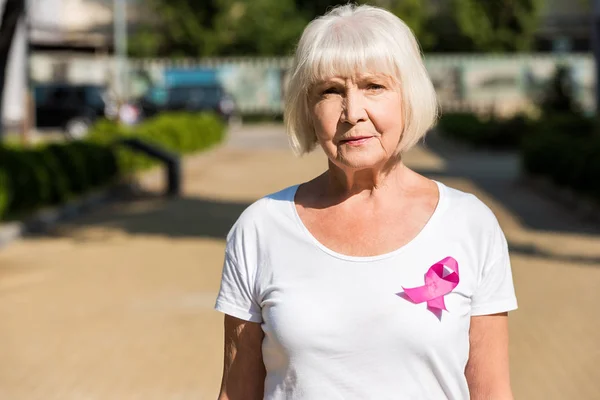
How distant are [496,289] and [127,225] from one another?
14.0m

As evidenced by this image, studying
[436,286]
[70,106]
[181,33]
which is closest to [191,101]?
[70,106]

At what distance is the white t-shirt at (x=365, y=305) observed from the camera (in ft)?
8.28

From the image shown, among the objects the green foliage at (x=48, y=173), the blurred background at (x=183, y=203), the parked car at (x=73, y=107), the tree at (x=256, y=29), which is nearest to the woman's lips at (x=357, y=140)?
the blurred background at (x=183, y=203)

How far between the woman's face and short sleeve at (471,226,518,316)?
0.30 metres

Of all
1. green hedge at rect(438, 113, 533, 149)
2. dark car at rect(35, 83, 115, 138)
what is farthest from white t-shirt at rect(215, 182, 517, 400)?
dark car at rect(35, 83, 115, 138)

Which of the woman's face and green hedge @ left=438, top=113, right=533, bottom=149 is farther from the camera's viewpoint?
green hedge @ left=438, top=113, right=533, bottom=149

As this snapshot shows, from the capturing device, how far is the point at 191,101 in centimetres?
5009

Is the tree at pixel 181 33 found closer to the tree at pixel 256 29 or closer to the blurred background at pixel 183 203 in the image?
the tree at pixel 256 29

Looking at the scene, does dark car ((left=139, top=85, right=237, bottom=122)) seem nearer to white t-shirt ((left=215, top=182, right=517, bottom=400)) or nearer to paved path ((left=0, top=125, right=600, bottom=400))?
paved path ((left=0, top=125, right=600, bottom=400))

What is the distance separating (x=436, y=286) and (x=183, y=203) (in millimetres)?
17042

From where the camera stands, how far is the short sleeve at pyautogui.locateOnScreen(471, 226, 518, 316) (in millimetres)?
2623

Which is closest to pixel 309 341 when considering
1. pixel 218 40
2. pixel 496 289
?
pixel 496 289

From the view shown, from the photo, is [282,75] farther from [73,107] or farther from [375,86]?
[375,86]

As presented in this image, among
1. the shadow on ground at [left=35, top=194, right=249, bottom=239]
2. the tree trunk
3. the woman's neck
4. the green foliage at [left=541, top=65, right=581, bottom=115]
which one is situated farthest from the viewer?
the green foliage at [left=541, top=65, right=581, bottom=115]
